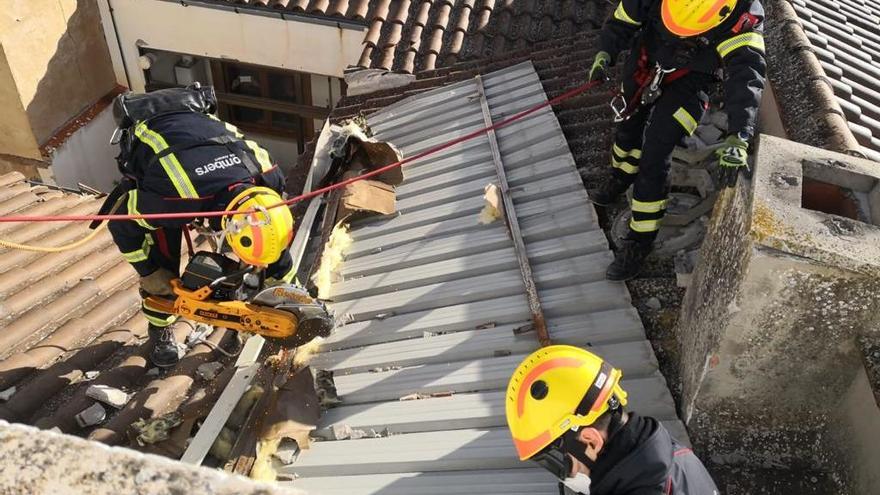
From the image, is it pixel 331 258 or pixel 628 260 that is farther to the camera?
pixel 331 258

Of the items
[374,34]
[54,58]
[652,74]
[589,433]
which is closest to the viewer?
[589,433]

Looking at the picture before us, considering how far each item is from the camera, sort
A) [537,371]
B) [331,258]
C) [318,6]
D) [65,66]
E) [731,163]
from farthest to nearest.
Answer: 1. [65,66]
2. [318,6]
3. [331,258]
4. [731,163]
5. [537,371]

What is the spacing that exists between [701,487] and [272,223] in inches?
100

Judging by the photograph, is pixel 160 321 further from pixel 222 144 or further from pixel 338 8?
pixel 338 8

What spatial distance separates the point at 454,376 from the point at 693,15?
2355mm

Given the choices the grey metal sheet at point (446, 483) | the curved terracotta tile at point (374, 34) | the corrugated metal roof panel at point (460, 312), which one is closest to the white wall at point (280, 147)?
the curved terracotta tile at point (374, 34)

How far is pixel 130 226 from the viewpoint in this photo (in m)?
4.20

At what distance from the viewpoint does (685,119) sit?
3779mm

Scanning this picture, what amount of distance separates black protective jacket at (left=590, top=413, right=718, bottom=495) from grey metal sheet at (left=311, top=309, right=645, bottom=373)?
1.23 metres

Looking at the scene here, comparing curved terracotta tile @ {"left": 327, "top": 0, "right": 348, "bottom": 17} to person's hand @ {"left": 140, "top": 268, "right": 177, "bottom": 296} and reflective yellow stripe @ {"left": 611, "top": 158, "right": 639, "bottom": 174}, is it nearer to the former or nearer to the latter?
person's hand @ {"left": 140, "top": 268, "right": 177, "bottom": 296}

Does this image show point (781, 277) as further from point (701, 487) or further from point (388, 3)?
point (388, 3)

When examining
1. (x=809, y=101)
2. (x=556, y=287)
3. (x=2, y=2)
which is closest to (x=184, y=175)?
(x=556, y=287)

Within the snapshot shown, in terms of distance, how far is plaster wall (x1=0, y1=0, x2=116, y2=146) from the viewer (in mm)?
8789

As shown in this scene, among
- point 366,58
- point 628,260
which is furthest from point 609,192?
point 366,58
